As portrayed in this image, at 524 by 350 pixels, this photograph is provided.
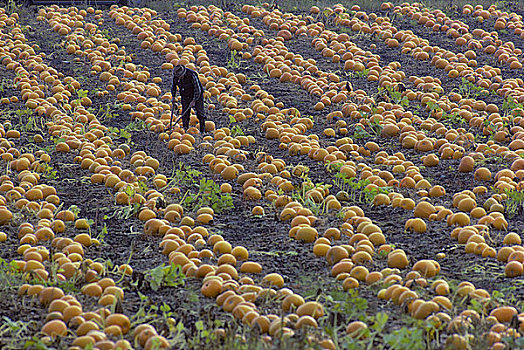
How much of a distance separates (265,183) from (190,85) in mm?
1889

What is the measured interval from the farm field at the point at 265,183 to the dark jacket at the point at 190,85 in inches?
17.9

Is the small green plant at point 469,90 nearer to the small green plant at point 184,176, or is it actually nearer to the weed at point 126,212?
the small green plant at point 184,176

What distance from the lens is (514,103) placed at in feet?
28.2

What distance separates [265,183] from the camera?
6.77m

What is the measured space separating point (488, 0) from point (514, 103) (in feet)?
20.0

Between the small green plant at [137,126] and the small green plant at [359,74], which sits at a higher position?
the small green plant at [359,74]

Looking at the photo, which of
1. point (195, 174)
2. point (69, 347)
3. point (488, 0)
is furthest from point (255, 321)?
point (488, 0)

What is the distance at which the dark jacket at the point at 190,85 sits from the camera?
7.90m

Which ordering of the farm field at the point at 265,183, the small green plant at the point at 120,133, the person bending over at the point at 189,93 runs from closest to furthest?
the farm field at the point at 265,183 < the small green plant at the point at 120,133 < the person bending over at the point at 189,93

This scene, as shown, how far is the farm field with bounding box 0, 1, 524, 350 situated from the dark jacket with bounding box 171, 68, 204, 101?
17.9 inches

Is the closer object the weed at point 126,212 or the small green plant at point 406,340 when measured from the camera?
the small green plant at point 406,340

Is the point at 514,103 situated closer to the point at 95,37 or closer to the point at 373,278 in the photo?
the point at 373,278

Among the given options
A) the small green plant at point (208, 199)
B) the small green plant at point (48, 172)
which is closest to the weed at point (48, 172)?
the small green plant at point (48, 172)

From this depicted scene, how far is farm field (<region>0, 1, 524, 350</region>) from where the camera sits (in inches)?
168
